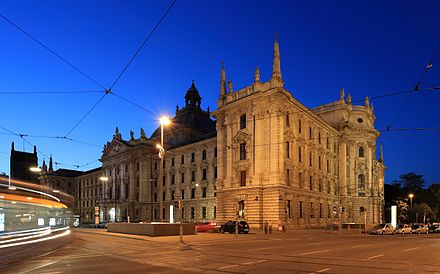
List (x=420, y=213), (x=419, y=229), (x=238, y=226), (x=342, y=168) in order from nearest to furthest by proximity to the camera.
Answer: (x=238, y=226) < (x=419, y=229) < (x=342, y=168) < (x=420, y=213)

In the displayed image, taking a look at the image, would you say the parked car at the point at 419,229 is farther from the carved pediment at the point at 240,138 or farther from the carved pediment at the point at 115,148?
the carved pediment at the point at 115,148

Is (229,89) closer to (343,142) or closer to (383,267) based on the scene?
(343,142)

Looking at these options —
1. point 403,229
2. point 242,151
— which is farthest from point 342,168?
point 242,151

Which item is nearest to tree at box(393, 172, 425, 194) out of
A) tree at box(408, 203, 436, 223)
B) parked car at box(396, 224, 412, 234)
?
tree at box(408, 203, 436, 223)

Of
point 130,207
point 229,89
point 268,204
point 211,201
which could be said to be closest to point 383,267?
point 268,204

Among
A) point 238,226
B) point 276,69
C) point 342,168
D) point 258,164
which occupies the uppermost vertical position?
point 276,69

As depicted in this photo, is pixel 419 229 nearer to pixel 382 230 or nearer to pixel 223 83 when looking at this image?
pixel 382 230

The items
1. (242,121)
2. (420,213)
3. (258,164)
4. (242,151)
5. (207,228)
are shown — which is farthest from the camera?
(420,213)

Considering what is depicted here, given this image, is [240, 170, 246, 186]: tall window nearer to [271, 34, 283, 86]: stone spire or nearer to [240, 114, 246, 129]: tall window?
[240, 114, 246, 129]: tall window

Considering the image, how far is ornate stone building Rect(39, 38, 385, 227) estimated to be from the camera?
5297 centimetres

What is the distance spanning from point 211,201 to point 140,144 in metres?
27.0

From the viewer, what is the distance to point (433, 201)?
288 feet

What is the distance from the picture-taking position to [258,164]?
2114 inches

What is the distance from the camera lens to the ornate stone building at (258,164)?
53.0 m
